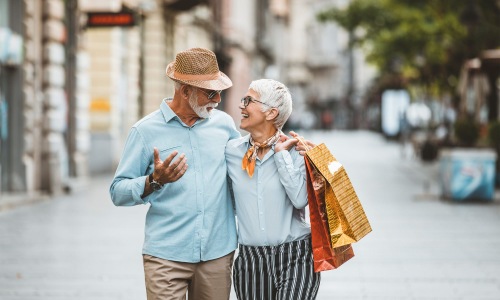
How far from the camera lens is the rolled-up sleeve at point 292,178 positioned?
411 centimetres

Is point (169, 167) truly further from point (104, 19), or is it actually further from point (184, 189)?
point (104, 19)

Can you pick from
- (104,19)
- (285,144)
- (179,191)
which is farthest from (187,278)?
(104,19)

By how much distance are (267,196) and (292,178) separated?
5.8 inches

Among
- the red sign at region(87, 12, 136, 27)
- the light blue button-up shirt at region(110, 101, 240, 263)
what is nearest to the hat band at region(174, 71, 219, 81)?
the light blue button-up shirt at region(110, 101, 240, 263)

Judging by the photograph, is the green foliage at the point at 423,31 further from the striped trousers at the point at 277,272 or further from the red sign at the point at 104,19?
the striped trousers at the point at 277,272

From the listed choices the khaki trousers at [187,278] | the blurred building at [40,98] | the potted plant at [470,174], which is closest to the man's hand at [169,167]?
the khaki trousers at [187,278]

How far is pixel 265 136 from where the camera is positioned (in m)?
4.21

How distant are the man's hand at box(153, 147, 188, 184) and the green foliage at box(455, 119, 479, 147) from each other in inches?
555

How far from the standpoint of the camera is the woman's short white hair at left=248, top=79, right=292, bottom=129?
13.6ft

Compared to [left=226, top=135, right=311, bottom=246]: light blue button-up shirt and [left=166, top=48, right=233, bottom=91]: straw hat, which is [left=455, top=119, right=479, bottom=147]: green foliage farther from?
[left=166, top=48, right=233, bottom=91]: straw hat

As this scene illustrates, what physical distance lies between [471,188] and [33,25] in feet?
26.1

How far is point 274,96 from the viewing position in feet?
13.6

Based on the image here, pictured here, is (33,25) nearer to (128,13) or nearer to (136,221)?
(128,13)

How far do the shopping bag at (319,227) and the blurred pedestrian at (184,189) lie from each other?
1.32 feet
